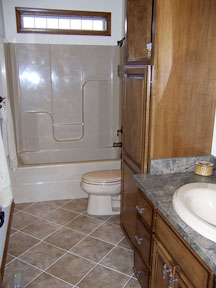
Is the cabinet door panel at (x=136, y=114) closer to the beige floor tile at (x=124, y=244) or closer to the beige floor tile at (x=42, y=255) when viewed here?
the beige floor tile at (x=124, y=244)

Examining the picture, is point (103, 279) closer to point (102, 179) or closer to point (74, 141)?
point (102, 179)

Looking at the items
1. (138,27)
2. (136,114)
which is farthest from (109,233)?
(138,27)

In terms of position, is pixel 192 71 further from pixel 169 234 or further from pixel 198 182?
pixel 169 234

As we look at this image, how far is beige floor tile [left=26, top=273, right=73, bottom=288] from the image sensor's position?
1991 millimetres

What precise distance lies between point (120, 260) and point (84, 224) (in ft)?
2.10

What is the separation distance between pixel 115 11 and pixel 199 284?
3.47 meters

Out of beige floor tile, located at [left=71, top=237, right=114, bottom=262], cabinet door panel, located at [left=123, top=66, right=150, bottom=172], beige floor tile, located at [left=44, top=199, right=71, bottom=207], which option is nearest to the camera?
cabinet door panel, located at [left=123, top=66, right=150, bottom=172]

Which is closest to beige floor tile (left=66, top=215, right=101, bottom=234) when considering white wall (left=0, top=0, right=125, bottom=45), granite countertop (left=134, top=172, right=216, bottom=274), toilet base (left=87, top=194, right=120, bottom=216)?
toilet base (left=87, top=194, right=120, bottom=216)

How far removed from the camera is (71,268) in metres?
2.18

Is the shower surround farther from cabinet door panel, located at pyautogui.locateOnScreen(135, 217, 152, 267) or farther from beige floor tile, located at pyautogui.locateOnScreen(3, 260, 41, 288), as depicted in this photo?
cabinet door panel, located at pyautogui.locateOnScreen(135, 217, 152, 267)

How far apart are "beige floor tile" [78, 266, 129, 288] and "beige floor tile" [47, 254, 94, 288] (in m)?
0.06

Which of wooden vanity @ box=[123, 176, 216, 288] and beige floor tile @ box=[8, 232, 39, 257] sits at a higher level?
wooden vanity @ box=[123, 176, 216, 288]

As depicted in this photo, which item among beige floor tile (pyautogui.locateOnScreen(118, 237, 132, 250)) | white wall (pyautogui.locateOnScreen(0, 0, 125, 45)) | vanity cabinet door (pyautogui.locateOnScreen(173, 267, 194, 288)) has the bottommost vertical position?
beige floor tile (pyautogui.locateOnScreen(118, 237, 132, 250))

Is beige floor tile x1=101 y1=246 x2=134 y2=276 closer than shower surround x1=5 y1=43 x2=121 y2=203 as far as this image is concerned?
Yes
